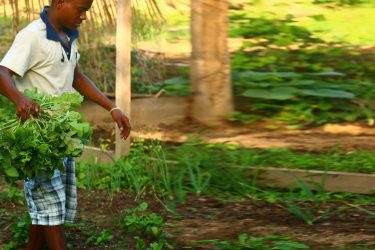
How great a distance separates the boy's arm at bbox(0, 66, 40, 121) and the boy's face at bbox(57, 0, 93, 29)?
0.44 m

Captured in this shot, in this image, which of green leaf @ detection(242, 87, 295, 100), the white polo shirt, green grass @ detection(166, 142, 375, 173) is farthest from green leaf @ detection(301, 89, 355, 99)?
the white polo shirt

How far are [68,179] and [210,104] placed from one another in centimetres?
253

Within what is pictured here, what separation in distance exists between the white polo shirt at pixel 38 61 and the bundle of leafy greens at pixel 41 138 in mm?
210

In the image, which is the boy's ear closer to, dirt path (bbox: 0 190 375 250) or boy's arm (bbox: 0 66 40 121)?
boy's arm (bbox: 0 66 40 121)

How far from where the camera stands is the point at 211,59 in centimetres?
730

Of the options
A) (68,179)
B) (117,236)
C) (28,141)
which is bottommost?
(117,236)

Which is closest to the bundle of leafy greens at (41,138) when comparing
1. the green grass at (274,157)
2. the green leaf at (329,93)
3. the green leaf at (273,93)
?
the green grass at (274,157)

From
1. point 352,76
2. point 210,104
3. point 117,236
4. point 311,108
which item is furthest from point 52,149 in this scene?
point 352,76

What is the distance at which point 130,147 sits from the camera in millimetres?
6828

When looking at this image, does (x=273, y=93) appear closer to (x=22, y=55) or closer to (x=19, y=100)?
(x=22, y=55)

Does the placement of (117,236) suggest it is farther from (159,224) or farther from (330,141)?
(330,141)

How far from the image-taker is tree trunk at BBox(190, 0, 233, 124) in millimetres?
7292

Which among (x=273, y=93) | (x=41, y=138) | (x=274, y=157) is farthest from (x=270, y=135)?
(x=41, y=138)

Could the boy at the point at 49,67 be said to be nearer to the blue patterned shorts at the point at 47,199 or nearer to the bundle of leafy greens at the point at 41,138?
the blue patterned shorts at the point at 47,199
